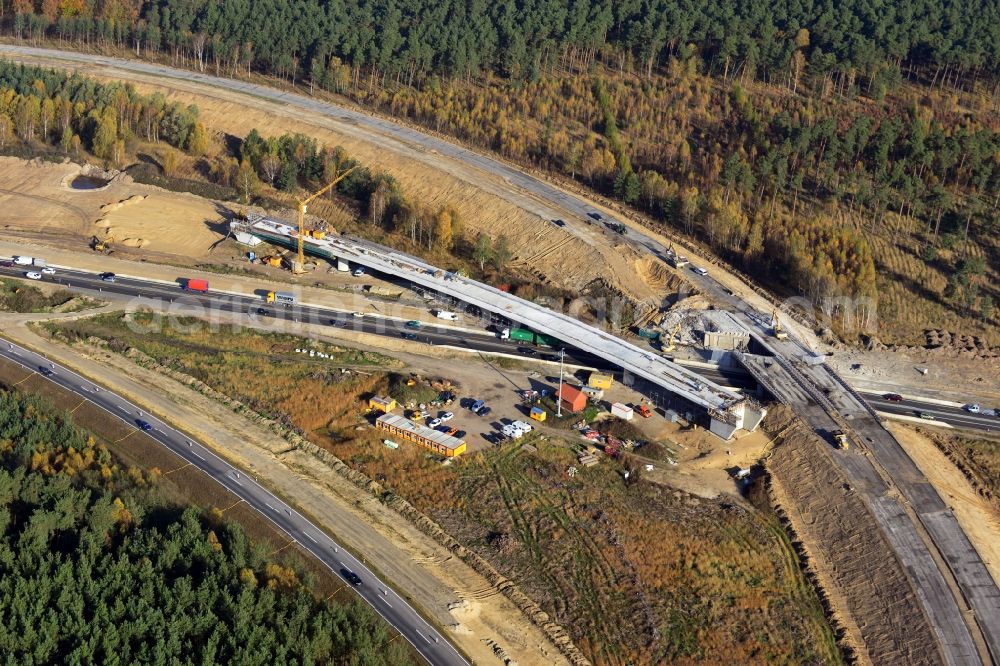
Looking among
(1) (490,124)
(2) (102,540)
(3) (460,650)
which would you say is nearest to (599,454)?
(3) (460,650)

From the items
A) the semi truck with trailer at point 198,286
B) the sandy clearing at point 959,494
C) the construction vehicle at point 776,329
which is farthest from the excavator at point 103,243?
the sandy clearing at point 959,494

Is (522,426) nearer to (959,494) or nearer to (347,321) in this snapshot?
(347,321)

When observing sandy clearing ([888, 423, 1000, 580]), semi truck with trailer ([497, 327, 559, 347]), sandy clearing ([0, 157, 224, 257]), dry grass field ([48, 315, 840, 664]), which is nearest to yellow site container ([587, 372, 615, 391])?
semi truck with trailer ([497, 327, 559, 347])

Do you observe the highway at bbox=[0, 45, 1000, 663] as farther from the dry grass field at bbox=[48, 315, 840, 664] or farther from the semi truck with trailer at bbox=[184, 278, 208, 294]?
the semi truck with trailer at bbox=[184, 278, 208, 294]

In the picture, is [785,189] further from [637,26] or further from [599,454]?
[599,454]

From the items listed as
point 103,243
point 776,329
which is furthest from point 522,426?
point 103,243

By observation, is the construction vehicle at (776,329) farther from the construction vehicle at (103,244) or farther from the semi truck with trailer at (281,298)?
the construction vehicle at (103,244)
